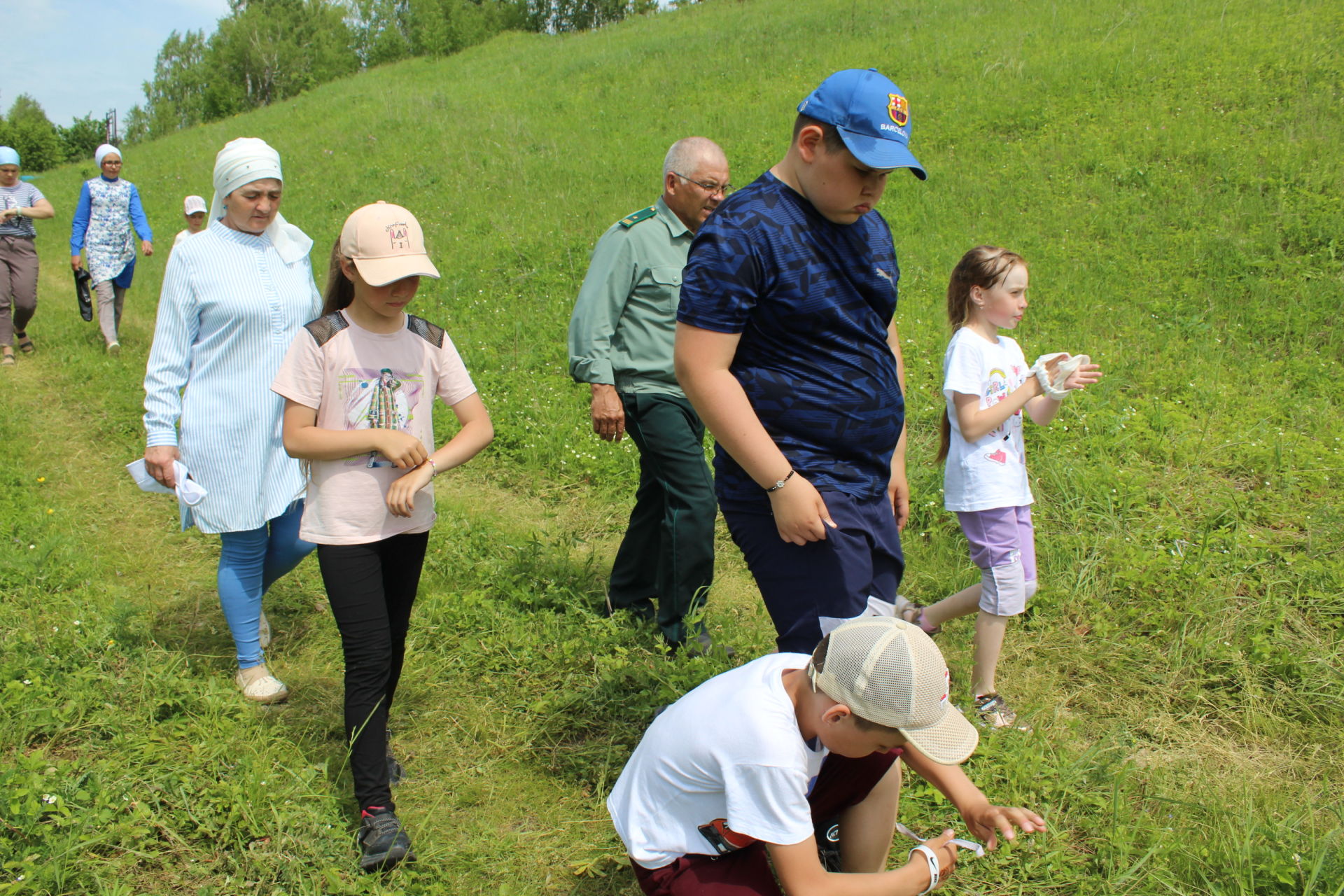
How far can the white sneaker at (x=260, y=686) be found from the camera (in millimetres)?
3432

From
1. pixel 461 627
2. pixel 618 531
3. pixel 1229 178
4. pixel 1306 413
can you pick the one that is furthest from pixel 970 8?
pixel 461 627

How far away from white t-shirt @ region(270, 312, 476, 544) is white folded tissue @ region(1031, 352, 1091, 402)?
2.12 metres

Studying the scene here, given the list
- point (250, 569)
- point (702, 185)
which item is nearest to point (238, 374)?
point (250, 569)

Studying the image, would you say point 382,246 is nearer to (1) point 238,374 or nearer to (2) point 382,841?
(1) point 238,374

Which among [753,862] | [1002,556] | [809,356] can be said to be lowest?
[753,862]

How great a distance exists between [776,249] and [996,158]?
8291mm

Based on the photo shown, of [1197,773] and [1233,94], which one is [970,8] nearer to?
[1233,94]

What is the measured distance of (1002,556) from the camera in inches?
131

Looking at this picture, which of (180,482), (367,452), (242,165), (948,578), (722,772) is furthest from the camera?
(948,578)

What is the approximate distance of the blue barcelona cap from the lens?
209 cm

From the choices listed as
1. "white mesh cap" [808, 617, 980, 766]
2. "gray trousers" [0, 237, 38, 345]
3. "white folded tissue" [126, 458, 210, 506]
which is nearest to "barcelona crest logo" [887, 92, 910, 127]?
"white mesh cap" [808, 617, 980, 766]

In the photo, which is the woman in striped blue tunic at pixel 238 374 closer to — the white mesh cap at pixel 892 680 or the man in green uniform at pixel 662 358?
the man in green uniform at pixel 662 358

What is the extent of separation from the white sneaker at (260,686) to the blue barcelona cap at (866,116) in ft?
9.29

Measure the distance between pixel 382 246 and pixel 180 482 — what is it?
4.59ft
